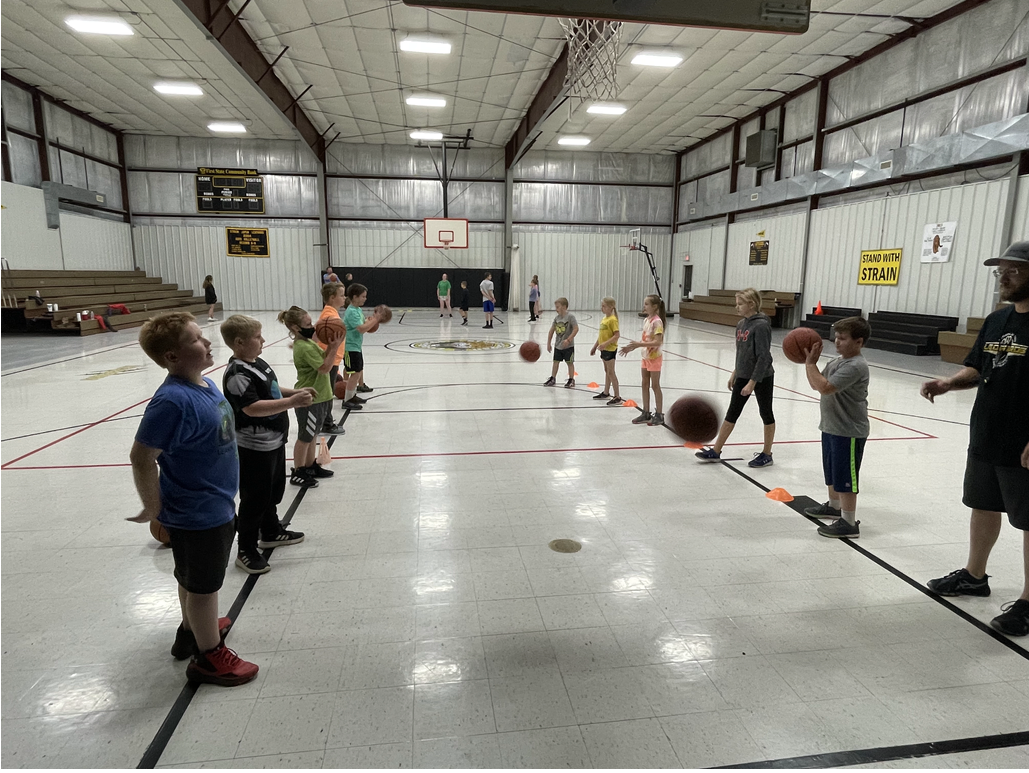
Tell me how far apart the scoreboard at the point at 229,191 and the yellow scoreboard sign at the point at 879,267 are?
2221 centimetres

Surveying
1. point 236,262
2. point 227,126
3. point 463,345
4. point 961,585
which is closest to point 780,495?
point 961,585

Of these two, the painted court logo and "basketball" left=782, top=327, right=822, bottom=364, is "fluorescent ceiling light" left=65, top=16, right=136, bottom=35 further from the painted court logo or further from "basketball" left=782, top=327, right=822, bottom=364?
"basketball" left=782, top=327, right=822, bottom=364

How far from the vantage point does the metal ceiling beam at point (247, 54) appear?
38.5ft

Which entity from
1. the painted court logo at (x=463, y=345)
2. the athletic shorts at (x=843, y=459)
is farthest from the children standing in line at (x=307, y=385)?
the painted court logo at (x=463, y=345)

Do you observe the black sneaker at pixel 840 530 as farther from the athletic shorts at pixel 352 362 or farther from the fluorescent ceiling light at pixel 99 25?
the fluorescent ceiling light at pixel 99 25

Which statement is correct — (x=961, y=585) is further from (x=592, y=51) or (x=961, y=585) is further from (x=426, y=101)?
(x=426, y=101)

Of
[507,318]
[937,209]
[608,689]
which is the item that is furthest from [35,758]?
[507,318]

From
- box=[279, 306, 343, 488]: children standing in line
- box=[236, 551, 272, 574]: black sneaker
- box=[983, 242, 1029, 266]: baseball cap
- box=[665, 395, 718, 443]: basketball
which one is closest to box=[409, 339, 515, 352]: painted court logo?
box=[279, 306, 343, 488]: children standing in line

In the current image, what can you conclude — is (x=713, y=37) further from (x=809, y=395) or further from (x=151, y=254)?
(x=151, y=254)

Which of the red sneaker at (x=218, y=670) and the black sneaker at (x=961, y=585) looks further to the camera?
the black sneaker at (x=961, y=585)

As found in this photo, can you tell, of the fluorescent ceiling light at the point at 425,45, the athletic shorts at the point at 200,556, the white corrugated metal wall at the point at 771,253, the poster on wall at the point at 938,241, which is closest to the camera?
the athletic shorts at the point at 200,556

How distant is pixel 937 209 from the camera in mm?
13773

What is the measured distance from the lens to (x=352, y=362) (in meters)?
7.81

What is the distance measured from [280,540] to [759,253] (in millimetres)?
20886
